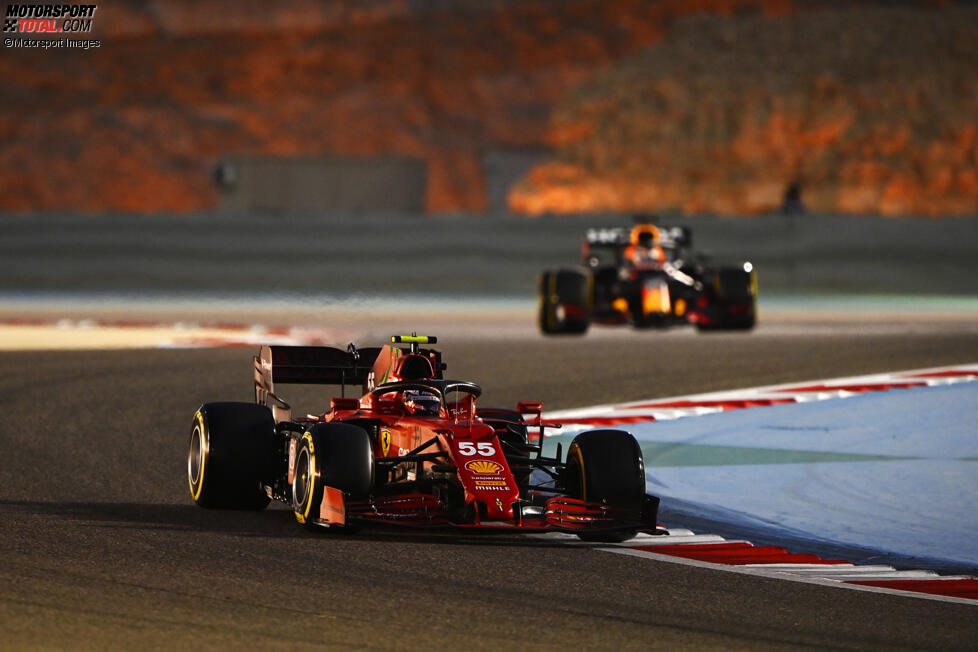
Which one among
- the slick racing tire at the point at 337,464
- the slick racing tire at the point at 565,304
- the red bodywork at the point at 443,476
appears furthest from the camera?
the slick racing tire at the point at 565,304

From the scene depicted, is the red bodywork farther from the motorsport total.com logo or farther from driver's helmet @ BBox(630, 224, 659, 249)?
A: the motorsport total.com logo

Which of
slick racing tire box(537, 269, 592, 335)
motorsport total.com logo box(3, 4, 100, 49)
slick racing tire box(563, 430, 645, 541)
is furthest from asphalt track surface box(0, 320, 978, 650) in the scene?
motorsport total.com logo box(3, 4, 100, 49)

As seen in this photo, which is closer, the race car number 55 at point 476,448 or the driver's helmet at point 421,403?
the race car number 55 at point 476,448

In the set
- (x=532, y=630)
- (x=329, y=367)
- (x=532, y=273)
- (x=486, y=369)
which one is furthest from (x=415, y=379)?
(x=532, y=273)

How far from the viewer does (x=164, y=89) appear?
188ft

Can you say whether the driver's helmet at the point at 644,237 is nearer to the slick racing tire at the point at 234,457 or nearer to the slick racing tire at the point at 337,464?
the slick racing tire at the point at 234,457

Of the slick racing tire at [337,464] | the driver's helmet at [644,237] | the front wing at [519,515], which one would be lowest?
the front wing at [519,515]

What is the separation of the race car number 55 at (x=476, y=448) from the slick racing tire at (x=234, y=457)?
1.42 m

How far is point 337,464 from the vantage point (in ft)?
27.6

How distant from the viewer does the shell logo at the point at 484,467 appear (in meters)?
8.20

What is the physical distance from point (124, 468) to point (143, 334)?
1191 cm

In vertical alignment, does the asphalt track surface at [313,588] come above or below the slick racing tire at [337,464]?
below

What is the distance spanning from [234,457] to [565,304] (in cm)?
1354

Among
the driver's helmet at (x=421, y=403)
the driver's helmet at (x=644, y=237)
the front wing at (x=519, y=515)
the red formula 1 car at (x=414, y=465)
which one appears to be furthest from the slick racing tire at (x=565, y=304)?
the front wing at (x=519, y=515)
